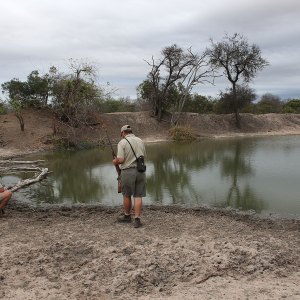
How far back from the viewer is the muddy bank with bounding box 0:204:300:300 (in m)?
4.34

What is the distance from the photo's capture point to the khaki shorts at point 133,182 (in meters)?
6.70

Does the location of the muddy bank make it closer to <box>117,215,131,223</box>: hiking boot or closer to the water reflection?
<box>117,215,131,223</box>: hiking boot

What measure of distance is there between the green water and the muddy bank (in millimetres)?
2086

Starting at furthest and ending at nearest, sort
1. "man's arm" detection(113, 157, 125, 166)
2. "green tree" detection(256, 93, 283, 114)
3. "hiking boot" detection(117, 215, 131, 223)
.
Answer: "green tree" detection(256, 93, 283, 114) < "hiking boot" detection(117, 215, 131, 223) < "man's arm" detection(113, 157, 125, 166)

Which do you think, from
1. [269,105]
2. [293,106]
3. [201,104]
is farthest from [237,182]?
[269,105]

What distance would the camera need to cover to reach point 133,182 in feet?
22.1

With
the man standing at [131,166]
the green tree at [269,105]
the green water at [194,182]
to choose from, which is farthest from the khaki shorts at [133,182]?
the green tree at [269,105]

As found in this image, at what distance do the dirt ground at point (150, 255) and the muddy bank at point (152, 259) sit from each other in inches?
0.5

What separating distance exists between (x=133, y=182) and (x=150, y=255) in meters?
1.69

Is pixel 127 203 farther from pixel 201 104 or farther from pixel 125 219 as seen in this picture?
pixel 201 104

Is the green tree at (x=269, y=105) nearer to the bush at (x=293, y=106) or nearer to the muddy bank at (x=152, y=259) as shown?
the bush at (x=293, y=106)

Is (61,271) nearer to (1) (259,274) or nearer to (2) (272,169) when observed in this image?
(1) (259,274)

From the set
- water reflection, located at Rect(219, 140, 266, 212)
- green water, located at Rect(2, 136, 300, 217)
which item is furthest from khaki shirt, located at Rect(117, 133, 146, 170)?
water reflection, located at Rect(219, 140, 266, 212)

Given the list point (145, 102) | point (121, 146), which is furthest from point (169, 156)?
point (145, 102)
